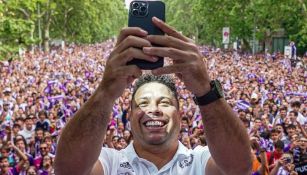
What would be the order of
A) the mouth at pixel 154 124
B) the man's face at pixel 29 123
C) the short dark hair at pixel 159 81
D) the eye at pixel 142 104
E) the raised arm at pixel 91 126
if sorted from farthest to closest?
the man's face at pixel 29 123
the short dark hair at pixel 159 81
the eye at pixel 142 104
the mouth at pixel 154 124
the raised arm at pixel 91 126

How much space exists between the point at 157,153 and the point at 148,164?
7cm

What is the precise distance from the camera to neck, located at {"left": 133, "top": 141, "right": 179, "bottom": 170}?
8.64 feet

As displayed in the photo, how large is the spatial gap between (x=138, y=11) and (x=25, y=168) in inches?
249

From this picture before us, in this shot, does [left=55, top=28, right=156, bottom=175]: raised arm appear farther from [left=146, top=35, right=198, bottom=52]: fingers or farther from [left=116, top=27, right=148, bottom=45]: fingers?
[left=146, top=35, right=198, bottom=52]: fingers

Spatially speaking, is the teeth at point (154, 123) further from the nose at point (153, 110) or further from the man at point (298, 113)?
the man at point (298, 113)

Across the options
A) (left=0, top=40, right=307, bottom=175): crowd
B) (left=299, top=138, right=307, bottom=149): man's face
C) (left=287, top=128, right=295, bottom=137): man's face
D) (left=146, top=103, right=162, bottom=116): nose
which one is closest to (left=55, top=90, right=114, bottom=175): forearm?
(left=146, top=103, right=162, bottom=116): nose

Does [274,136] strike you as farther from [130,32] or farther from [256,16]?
[256,16]

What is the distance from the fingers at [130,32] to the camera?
2210mm

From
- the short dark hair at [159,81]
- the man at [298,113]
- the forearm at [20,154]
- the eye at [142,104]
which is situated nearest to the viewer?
the eye at [142,104]

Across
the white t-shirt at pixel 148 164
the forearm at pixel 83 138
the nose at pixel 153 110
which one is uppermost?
the nose at pixel 153 110

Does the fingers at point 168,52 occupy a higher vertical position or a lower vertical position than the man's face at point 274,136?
higher

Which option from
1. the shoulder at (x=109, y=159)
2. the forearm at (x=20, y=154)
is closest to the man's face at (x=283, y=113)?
Answer: the forearm at (x=20, y=154)

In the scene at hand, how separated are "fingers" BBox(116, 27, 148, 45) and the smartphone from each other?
4 centimetres

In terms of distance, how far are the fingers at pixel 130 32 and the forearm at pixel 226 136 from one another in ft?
1.31
